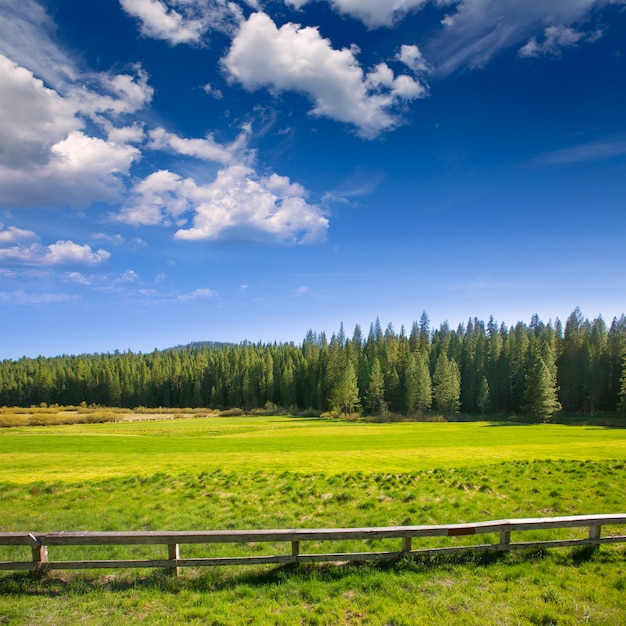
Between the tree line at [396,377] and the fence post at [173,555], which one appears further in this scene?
the tree line at [396,377]

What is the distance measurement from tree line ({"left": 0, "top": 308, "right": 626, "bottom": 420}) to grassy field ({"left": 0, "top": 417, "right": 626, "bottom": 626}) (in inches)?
2629

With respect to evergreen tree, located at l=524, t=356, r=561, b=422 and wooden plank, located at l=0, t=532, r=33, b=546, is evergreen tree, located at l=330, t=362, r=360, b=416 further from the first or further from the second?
wooden plank, located at l=0, t=532, r=33, b=546

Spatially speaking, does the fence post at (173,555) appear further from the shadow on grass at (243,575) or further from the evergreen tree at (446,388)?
the evergreen tree at (446,388)

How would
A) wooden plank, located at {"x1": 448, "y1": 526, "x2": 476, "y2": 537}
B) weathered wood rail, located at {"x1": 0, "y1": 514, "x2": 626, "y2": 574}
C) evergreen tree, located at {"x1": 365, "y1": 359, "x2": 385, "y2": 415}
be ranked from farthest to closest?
1. evergreen tree, located at {"x1": 365, "y1": 359, "x2": 385, "y2": 415}
2. wooden plank, located at {"x1": 448, "y1": 526, "x2": 476, "y2": 537}
3. weathered wood rail, located at {"x1": 0, "y1": 514, "x2": 626, "y2": 574}

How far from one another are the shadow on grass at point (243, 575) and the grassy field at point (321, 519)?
0.05 meters

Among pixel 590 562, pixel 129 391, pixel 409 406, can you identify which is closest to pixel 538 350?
pixel 409 406

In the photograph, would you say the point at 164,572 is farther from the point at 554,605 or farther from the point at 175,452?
the point at 175,452

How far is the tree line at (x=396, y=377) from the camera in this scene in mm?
92125

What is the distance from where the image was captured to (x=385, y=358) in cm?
11475

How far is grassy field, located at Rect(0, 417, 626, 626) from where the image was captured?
7.88m

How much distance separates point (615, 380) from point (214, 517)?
352ft

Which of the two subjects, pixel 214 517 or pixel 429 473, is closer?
pixel 214 517

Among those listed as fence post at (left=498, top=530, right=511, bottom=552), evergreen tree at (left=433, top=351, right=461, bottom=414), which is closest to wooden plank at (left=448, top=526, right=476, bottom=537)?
fence post at (left=498, top=530, right=511, bottom=552)

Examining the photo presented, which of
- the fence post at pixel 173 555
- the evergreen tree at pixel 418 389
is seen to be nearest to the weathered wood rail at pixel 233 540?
the fence post at pixel 173 555
